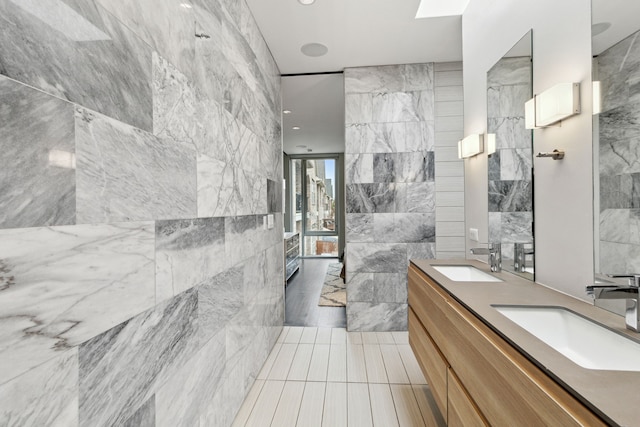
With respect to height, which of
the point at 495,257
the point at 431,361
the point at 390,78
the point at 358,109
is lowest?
the point at 431,361

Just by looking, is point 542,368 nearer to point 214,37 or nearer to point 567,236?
point 567,236

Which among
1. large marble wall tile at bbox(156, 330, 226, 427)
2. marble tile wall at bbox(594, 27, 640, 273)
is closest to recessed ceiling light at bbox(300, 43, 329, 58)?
marble tile wall at bbox(594, 27, 640, 273)

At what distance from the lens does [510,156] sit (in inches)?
71.1

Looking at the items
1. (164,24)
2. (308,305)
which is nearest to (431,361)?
(164,24)

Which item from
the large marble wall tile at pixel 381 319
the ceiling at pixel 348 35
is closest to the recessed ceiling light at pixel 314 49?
the ceiling at pixel 348 35

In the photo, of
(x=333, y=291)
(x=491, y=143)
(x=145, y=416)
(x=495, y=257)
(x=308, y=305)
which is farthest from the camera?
(x=333, y=291)

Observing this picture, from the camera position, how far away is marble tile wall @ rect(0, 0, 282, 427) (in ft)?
2.07

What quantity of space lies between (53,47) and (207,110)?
789mm

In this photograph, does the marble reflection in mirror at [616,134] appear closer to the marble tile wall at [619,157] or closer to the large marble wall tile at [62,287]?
the marble tile wall at [619,157]

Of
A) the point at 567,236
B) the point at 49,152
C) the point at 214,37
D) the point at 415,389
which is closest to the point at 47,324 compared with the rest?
the point at 49,152

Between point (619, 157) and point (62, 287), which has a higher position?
point (619, 157)

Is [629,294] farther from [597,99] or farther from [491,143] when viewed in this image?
[491,143]

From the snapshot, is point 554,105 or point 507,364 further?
point 554,105

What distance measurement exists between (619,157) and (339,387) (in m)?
2.06
